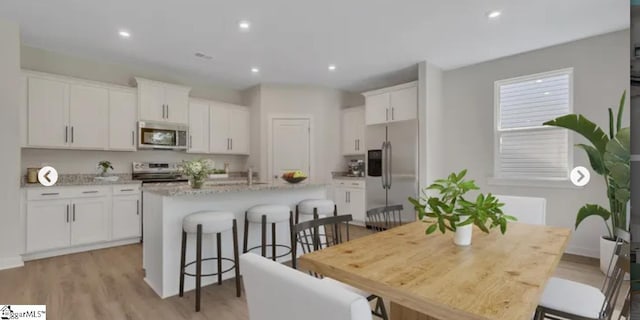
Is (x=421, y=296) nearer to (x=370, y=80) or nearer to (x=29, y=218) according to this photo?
(x=29, y=218)

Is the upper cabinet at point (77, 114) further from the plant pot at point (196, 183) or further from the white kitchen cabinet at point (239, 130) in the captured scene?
the plant pot at point (196, 183)

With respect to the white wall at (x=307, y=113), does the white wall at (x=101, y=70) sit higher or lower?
higher

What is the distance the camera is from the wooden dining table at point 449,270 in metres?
0.95

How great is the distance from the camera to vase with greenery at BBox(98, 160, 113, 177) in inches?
169

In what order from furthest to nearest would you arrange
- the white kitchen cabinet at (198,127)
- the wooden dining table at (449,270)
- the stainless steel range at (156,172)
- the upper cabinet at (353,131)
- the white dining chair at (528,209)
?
the upper cabinet at (353,131) → the white kitchen cabinet at (198,127) → the stainless steel range at (156,172) → the white dining chair at (528,209) → the wooden dining table at (449,270)

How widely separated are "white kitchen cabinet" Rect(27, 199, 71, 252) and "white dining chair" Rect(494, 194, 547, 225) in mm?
4740

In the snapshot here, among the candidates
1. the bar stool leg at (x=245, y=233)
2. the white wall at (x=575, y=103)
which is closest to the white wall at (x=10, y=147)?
the bar stool leg at (x=245, y=233)

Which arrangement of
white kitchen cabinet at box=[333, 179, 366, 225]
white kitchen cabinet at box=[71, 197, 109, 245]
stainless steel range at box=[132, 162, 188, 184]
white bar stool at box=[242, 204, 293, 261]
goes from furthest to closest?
white kitchen cabinet at box=[333, 179, 366, 225]
stainless steel range at box=[132, 162, 188, 184]
white kitchen cabinet at box=[71, 197, 109, 245]
white bar stool at box=[242, 204, 293, 261]

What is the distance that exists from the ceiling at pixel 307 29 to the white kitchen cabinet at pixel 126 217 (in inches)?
77.1

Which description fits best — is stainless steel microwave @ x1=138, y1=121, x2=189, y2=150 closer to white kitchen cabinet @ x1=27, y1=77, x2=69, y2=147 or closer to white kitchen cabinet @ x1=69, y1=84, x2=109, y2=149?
white kitchen cabinet @ x1=69, y1=84, x2=109, y2=149

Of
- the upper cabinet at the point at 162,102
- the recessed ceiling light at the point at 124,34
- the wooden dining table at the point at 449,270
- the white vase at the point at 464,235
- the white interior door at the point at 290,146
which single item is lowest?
the wooden dining table at the point at 449,270

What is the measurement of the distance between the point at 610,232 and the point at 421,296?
11.5 ft

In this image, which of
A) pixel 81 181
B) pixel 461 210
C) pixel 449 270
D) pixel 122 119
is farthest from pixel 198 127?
pixel 449 270

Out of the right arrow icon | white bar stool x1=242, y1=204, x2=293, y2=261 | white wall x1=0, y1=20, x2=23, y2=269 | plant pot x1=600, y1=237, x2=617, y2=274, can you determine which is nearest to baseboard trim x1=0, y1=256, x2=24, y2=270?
white wall x1=0, y1=20, x2=23, y2=269
